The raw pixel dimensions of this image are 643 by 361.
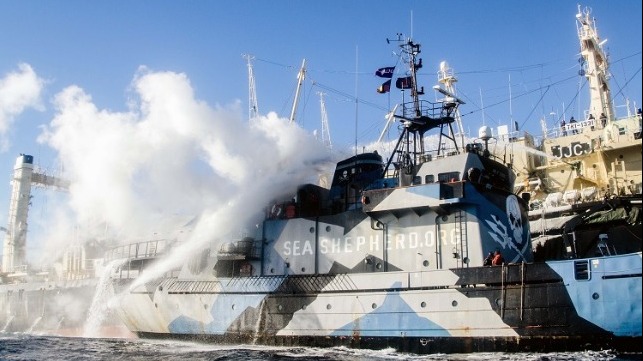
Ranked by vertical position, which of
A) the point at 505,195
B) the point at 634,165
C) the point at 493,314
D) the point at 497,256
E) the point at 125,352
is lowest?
the point at 125,352

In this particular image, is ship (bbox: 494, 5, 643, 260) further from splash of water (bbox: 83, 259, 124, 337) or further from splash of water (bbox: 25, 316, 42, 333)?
→ splash of water (bbox: 25, 316, 42, 333)

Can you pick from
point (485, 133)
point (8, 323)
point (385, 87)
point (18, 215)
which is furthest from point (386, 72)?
point (18, 215)

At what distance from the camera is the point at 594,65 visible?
4150 centimetres

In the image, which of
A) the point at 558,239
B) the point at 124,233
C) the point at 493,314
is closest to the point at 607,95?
the point at 558,239

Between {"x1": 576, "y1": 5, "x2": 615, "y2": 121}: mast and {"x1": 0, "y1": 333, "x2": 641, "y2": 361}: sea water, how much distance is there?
30.6 meters

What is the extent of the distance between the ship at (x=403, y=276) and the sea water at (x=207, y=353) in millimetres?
443

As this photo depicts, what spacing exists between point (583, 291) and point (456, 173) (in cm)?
554

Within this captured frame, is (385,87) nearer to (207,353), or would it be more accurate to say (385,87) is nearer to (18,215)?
(207,353)

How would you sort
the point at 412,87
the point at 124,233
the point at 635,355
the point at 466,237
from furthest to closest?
the point at 124,233
the point at 412,87
the point at 466,237
the point at 635,355

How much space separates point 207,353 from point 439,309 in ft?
25.2

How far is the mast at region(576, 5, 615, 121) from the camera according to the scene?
41.2 meters

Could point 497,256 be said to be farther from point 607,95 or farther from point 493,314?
point 607,95

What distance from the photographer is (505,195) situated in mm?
19688

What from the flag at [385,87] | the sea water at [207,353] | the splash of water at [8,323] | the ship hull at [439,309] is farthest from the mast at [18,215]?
the flag at [385,87]
